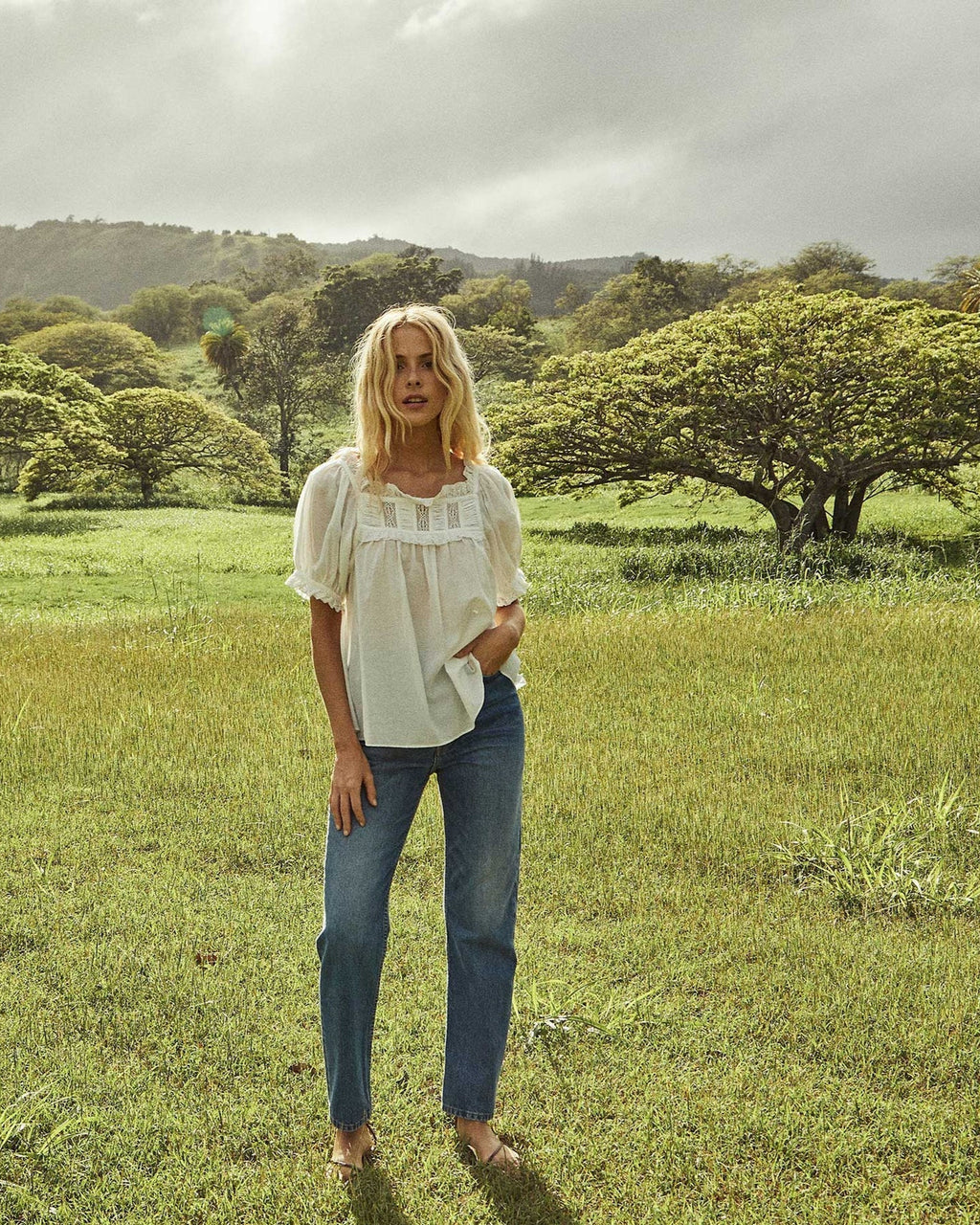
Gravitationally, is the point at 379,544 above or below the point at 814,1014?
above

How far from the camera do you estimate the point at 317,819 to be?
5.01 meters

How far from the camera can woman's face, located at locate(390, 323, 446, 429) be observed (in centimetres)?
249

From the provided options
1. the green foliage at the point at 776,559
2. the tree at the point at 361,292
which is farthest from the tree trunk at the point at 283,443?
the green foliage at the point at 776,559

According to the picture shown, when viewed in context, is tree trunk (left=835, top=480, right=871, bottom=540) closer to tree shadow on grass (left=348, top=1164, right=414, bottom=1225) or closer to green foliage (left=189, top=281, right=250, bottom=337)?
tree shadow on grass (left=348, top=1164, right=414, bottom=1225)

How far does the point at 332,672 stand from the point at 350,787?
0.90 ft

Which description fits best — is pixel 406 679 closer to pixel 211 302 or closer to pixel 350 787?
pixel 350 787

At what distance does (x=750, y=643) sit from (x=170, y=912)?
17.6ft

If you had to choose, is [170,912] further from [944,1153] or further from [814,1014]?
[944,1153]

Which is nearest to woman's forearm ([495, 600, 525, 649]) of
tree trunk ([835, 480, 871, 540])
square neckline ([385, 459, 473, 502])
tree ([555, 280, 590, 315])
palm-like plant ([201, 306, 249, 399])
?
square neckline ([385, 459, 473, 502])

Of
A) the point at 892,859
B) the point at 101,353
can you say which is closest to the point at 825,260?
the point at 101,353

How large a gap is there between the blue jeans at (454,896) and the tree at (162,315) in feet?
249

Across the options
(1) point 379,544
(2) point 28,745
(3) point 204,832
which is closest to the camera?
(1) point 379,544

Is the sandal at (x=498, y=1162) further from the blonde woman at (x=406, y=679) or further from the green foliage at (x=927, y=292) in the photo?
the green foliage at (x=927, y=292)

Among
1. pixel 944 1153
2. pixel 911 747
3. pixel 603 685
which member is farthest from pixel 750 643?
pixel 944 1153
